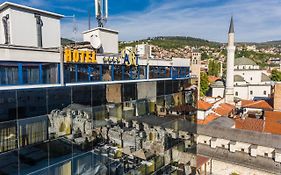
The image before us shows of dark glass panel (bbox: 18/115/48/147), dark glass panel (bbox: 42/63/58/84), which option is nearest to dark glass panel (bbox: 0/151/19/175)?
dark glass panel (bbox: 18/115/48/147)

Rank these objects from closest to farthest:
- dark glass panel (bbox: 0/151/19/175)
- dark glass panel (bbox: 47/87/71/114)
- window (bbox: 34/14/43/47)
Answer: dark glass panel (bbox: 0/151/19/175)
dark glass panel (bbox: 47/87/71/114)
window (bbox: 34/14/43/47)

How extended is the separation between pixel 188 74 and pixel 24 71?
14.0 metres

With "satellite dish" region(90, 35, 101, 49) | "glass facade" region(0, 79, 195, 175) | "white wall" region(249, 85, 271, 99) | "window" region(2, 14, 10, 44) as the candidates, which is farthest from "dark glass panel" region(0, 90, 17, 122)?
"white wall" region(249, 85, 271, 99)

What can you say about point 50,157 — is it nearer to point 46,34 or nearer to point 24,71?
point 24,71

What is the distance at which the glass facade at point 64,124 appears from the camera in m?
8.59

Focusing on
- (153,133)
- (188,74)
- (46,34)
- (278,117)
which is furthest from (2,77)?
(278,117)

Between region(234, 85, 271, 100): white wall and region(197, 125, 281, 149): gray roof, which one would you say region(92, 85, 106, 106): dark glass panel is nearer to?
region(197, 125, 281, 149): gray roof

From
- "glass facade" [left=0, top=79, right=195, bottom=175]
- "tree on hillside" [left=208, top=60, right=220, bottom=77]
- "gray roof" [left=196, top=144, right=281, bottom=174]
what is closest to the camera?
"glass facade" [left=0, top=79, right=195, bottom=175]

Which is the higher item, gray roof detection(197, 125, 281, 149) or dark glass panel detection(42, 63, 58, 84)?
dark glass panel detection(42, 63, 58, 84)

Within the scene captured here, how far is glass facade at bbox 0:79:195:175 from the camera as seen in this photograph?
8.59 m

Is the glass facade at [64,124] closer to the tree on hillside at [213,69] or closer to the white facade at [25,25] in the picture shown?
the white facade at [25,25]

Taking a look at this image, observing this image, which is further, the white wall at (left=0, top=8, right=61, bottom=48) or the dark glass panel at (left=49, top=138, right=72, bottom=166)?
the white wall at (left=0, top=8, right=61, bottom=48)

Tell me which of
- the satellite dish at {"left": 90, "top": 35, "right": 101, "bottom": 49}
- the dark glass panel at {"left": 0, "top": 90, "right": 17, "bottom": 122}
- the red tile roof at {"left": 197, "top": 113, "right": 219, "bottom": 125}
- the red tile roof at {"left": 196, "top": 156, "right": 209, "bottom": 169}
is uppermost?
the satellite dish at {"left": 90, "top": 35, "right": 101, "bottom": 49}

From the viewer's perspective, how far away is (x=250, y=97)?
223ft
